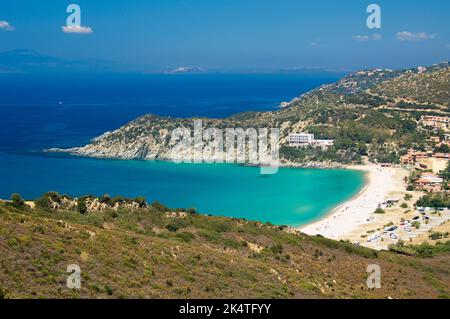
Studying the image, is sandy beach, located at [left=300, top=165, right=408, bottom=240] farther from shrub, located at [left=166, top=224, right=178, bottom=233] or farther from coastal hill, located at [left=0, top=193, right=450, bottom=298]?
shrub, located at [left=166, top=224, right=178, bottom=233]

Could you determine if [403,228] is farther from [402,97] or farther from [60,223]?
[402,97]

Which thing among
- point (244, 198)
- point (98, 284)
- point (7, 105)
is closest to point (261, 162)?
point (244, 198)

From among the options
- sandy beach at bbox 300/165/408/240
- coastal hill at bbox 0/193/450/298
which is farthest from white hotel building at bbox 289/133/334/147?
coastal hill at bbox 0/193/450/298
